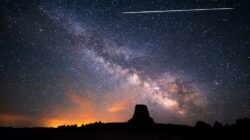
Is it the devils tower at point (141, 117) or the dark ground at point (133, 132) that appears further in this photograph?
the devils tower at point (141, 117)

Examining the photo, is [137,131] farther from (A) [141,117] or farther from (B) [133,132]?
(A) [141,117]

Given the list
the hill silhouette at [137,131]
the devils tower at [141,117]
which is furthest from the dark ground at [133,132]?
the devils tower at [141,117]

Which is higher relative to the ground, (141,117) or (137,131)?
(141,117)

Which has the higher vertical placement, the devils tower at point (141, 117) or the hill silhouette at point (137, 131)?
the devils tower at point (141, 117)

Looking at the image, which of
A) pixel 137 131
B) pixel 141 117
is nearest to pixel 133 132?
pixel 137 131

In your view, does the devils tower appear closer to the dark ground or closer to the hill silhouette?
the hill silhouette

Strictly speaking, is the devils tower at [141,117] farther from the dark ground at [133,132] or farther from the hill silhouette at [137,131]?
the dark ground at [133,132]

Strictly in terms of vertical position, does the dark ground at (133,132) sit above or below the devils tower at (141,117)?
below

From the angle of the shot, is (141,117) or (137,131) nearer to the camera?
(137,131)
